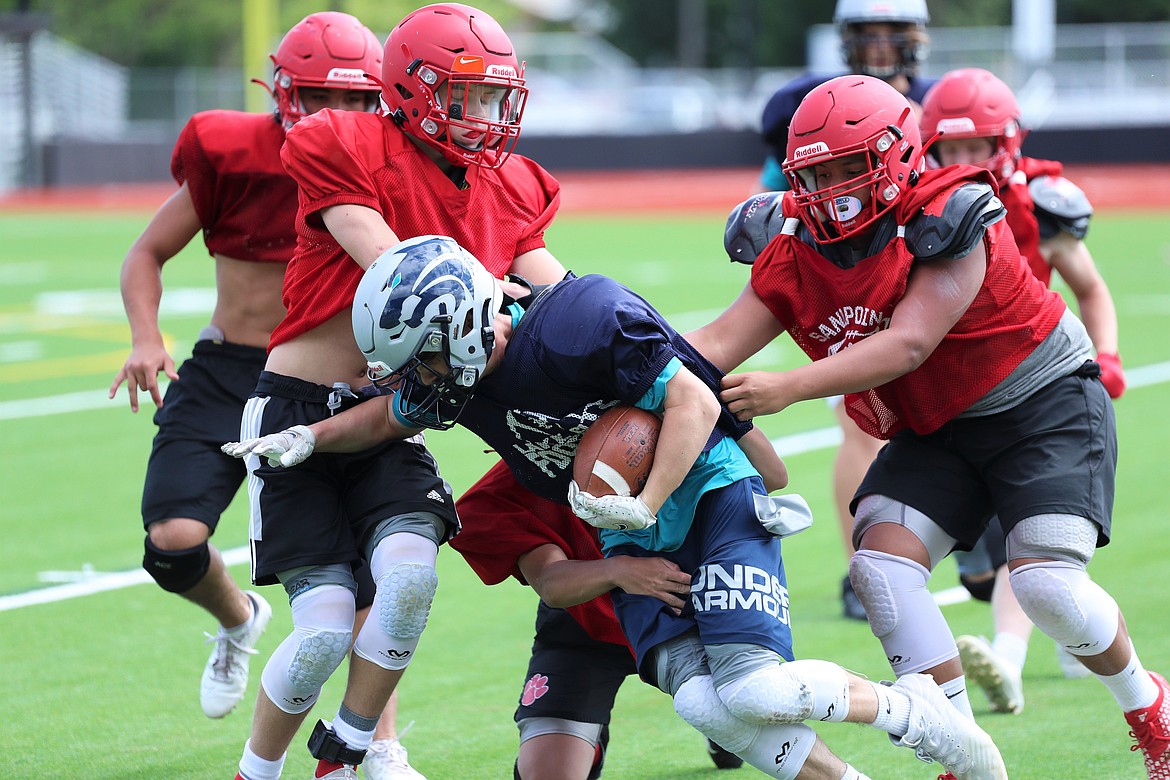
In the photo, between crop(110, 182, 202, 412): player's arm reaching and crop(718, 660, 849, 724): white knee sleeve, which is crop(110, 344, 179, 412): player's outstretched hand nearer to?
crop(110, 182, 202, 412): player's arm reaching

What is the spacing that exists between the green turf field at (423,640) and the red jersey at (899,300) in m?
1.15

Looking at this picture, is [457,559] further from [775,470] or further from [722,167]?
[722,167]

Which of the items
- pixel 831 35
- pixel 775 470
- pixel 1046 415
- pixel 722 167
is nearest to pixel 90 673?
pixel 775 470

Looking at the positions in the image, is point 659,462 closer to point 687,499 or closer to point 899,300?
point 687,499

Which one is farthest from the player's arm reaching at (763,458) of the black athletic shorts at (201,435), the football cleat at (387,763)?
the black athletic shorts at (201,435)

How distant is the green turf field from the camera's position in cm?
450

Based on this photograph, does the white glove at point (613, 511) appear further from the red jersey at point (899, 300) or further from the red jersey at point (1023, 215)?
the red jersey at point (1023, 215)

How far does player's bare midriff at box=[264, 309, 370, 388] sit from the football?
0.80m

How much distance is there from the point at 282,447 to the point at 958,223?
5.82 ft

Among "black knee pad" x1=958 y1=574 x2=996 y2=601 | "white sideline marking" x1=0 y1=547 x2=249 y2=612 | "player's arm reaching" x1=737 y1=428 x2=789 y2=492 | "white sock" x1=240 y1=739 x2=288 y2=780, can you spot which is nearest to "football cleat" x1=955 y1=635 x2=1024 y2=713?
"black knee pad" x1=958 y1=574 x2=996 y2=601

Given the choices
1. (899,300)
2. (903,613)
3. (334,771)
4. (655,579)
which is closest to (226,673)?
(334,771)

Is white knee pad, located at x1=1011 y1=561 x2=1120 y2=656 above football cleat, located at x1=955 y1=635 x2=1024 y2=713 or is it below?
above

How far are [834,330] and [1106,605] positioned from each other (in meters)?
1.00

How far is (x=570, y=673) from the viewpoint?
3.98 metres
